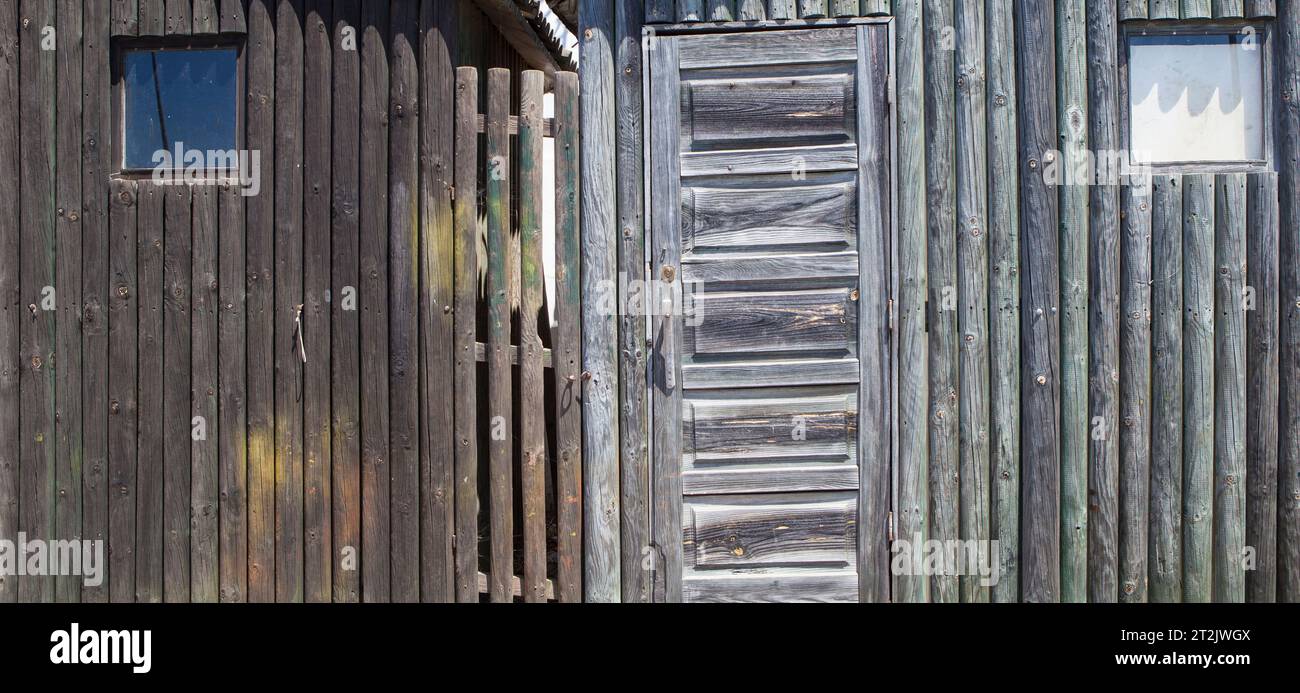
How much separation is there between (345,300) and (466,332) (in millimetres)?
658

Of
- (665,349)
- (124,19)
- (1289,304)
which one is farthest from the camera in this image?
(124,19)

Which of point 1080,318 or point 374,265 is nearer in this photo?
point 1080,318

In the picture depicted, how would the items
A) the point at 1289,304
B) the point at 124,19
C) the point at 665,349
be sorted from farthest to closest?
the point at 124,19 → the point at 665,349 → the point at 1289,304

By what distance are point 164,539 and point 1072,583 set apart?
4.81 metres

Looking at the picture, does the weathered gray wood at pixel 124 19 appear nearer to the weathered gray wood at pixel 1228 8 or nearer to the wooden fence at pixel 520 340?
the wooden fence at pixel 520 340

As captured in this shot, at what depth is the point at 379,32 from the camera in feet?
13.7

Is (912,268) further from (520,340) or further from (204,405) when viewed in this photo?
(204,405)

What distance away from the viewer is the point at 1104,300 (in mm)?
4016

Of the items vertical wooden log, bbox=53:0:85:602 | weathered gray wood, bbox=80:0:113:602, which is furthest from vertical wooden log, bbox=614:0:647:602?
vertical wooden log, bbox=53:0:85:602

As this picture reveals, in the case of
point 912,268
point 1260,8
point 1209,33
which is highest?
point 1260,8

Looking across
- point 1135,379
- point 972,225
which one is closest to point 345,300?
point 972,225

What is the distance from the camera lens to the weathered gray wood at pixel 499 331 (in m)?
4.12

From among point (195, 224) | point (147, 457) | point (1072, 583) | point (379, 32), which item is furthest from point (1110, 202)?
point (147, 457)

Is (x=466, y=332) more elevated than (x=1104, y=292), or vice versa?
(x=1104, y=292)
